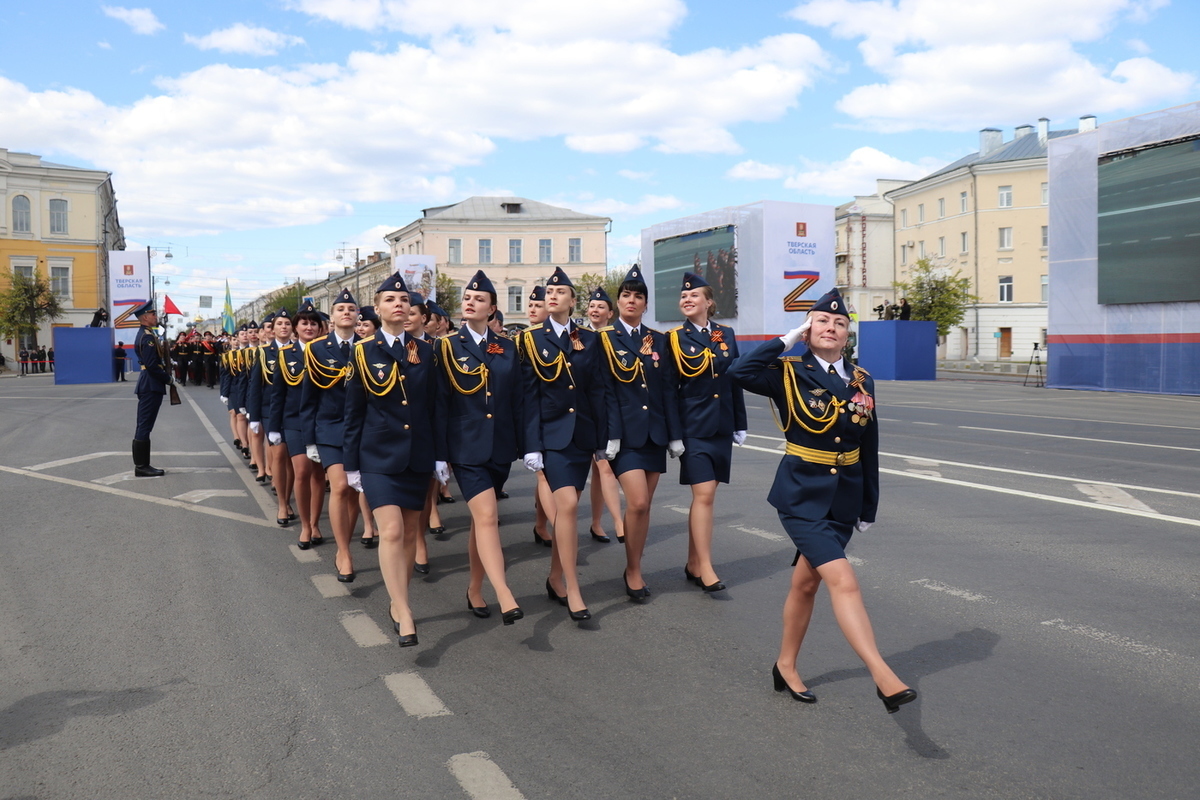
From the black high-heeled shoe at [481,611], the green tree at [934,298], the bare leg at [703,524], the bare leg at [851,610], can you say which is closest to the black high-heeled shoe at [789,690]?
the bare leg at [851,610]

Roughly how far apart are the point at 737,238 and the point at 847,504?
35.8 metres

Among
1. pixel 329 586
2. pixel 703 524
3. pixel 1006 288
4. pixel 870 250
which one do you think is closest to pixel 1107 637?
pixel 703 524

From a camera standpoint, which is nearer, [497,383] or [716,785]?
[716,785]

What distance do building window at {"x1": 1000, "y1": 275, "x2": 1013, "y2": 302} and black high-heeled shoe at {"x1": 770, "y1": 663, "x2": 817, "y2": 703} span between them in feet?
217

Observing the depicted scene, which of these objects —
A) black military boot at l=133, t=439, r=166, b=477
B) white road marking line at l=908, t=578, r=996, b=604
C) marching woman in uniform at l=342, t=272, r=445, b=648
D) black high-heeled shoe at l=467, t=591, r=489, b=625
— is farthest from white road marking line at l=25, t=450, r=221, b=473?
white road marking line at l=908, t=578, r=996, b=604

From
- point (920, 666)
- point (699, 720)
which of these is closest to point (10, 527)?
point (699, 720)

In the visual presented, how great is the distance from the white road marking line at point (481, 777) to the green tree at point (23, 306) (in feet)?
210

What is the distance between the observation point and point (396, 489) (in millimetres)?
5402

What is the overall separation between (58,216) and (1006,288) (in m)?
64.5

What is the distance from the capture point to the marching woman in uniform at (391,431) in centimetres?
534

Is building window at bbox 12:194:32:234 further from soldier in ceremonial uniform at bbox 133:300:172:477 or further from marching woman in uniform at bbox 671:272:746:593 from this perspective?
marching woman in uniform at bbox 671:272:746:593

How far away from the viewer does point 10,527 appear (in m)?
8.79

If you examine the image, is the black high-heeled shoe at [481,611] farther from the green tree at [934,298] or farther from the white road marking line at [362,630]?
the green tree at [934,298]

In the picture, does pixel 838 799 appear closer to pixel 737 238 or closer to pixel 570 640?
pixel 570 640
